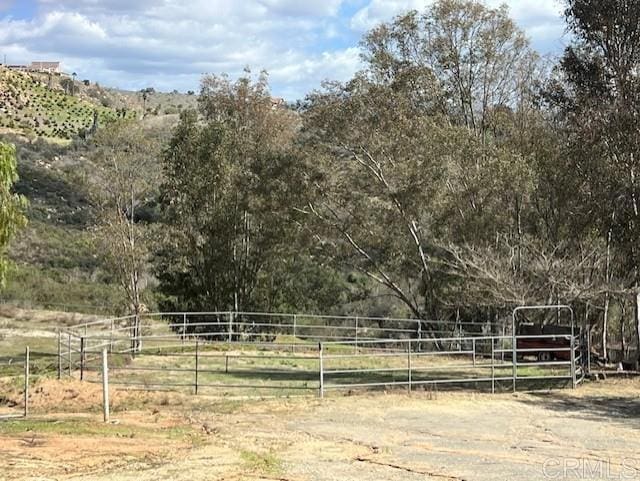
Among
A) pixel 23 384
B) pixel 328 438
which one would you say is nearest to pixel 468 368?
pixel 328 438

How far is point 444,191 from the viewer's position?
25.2 metres

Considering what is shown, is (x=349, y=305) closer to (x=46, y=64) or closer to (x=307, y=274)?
(x=307, y=274)

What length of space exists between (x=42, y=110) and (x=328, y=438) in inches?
2727

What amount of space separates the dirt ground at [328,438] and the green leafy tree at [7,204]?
9.59 feet

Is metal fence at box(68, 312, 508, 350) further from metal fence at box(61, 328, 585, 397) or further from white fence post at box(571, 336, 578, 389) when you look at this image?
white fence post at box(571, 336, 578, 389)

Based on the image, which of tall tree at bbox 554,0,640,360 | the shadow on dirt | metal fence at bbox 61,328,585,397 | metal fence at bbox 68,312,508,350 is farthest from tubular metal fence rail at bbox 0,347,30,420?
Answer: tall tree at bbox 554,0,640,360

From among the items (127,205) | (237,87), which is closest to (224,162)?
(237,87)

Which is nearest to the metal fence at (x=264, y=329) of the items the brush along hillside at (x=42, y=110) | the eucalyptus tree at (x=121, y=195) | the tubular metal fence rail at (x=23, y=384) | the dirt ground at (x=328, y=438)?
the eucalyptus tree at (x=121, y=195)

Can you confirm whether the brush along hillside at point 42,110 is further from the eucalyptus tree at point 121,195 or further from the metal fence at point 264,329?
the eucalyptus tree at point 121,195

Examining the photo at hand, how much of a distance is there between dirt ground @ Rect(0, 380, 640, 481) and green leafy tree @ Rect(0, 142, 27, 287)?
292 cm

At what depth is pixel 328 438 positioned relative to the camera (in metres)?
11.5

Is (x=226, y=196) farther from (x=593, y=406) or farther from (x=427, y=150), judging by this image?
(x=593, y=406)

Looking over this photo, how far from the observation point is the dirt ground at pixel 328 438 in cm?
917

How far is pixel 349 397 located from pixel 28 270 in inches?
1145
